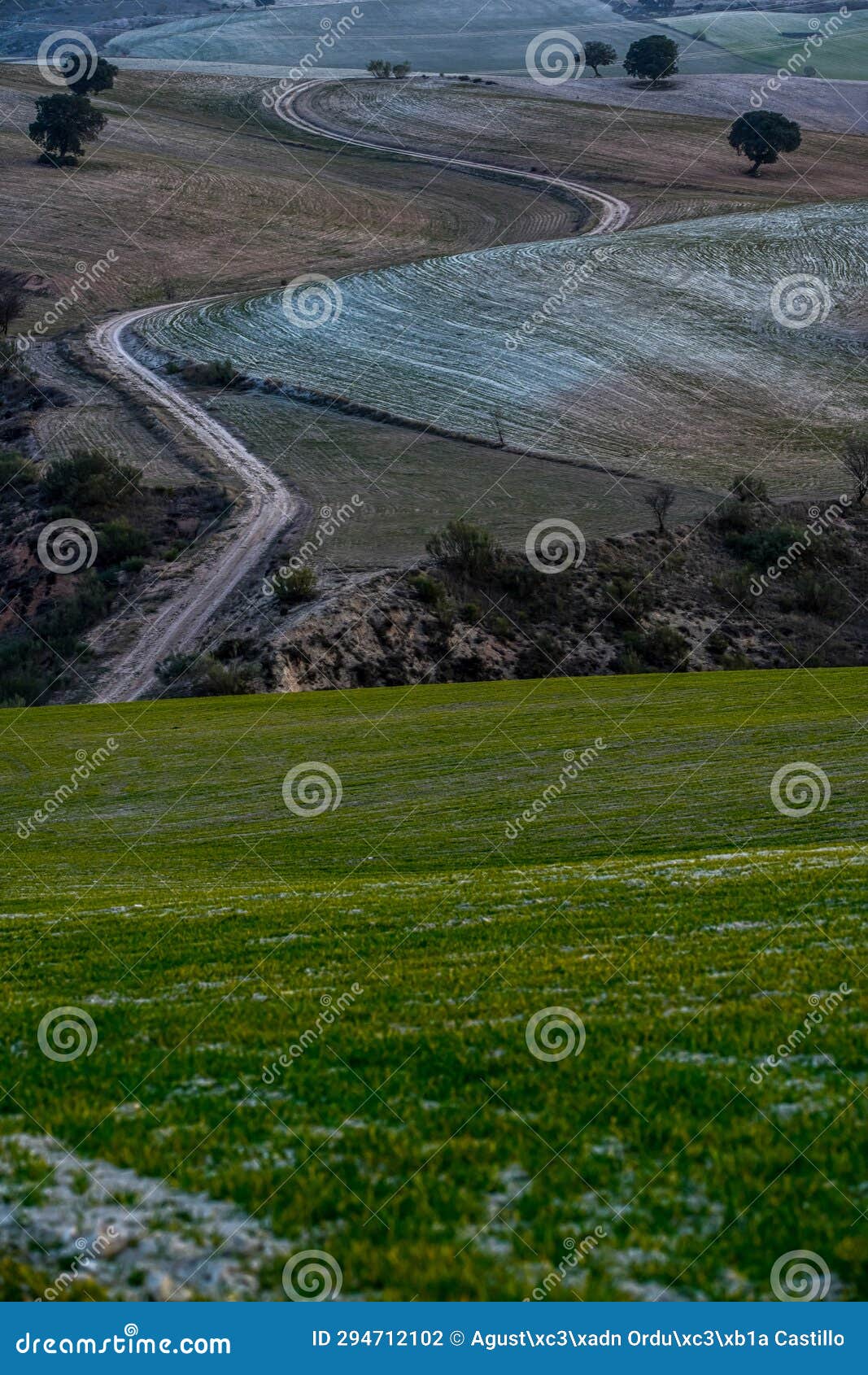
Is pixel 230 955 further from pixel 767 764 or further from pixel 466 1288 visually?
pixel 767 764

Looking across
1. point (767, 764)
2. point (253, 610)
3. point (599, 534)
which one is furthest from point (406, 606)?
point (767, 764)

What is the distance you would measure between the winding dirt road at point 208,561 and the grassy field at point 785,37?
112m

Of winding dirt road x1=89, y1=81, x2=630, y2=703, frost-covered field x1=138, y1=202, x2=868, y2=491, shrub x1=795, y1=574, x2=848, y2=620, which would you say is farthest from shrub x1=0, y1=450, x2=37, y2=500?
shrub x1=795, y1=574, x2=848, y2=620

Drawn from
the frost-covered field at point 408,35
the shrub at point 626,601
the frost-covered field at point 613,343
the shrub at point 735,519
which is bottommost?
the shrub at point 626,601

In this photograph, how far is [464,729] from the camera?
27531mm

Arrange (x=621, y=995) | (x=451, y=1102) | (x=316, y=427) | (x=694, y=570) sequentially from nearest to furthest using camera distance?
1. (x=451, y=1102)
2. (x=621, y=995)
3. (x=694, y=570)
4. (x=316, y=427)

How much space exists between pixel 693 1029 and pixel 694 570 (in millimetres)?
38672

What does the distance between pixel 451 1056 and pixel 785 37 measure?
179683 millimetres

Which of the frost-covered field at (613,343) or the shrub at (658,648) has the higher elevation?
the frost-covered field at (613,343)

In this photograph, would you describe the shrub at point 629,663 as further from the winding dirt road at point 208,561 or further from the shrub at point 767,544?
the winding dirt road at point 208,561

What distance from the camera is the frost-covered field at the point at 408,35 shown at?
497 ft

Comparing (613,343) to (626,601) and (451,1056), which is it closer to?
(626,601)

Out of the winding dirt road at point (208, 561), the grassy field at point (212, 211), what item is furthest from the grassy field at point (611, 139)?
the winding dirt road at point (208, 561)

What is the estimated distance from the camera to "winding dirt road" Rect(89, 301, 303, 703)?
36500mm
